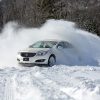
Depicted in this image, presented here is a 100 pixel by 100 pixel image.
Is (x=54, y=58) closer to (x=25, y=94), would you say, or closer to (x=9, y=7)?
(x=25, y=94)

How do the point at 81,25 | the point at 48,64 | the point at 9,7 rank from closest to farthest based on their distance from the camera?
the point at 48,64 → the point at 81,25 → the point at 9,7

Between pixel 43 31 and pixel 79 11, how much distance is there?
21672mm

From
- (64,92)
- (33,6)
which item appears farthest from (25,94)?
(33,6)

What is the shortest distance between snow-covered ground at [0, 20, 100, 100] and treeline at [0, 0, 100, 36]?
14.2 metres

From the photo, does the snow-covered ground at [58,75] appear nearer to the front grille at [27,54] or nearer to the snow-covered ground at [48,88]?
the snow-covered ground at [48,88]

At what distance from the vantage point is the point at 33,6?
178ft

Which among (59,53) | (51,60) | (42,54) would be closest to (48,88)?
(42,54)

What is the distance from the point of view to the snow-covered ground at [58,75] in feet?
36.8

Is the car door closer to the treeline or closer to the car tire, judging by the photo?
the car tire

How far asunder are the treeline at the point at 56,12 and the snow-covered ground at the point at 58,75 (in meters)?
14.2

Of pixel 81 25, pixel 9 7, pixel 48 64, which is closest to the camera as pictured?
pixel 48 64

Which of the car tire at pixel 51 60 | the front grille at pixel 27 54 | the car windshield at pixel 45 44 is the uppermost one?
the car windshield at pixel 45 44

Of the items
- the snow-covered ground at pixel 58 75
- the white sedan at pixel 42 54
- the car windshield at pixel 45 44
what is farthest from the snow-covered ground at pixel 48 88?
the car windshield at pixel 45 44

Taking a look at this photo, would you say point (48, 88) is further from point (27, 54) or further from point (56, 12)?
point (56, 12)
